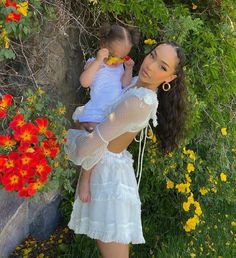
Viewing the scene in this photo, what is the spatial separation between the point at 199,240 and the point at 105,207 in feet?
4.83

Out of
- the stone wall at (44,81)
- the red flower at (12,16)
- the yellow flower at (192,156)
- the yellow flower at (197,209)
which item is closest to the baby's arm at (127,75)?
the stone wall at (44,81)

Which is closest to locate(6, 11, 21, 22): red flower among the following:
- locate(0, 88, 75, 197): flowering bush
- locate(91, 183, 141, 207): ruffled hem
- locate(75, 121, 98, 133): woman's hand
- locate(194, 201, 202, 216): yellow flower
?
locate(0, 88, 75, 197): flowering bush

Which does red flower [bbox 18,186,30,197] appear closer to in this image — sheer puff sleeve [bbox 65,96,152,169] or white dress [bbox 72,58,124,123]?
sheer puff sleeve [bbox 65,96,152,169]

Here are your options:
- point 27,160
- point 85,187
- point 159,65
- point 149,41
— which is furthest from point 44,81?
point 27,160

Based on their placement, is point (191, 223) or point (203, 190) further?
point (203, 190)

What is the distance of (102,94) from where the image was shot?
2.34 metres

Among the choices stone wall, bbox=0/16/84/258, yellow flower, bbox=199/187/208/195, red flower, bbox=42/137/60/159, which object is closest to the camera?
red flower, bbox=42/137/60/159

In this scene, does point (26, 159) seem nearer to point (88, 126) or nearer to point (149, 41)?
point (88, 126)

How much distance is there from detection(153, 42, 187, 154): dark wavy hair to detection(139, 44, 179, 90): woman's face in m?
0.03

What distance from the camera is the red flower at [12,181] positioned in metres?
1.84

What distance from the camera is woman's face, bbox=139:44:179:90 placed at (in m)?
2.14

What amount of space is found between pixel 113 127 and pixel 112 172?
12.6 inches

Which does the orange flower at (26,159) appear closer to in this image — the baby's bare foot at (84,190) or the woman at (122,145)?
the woman at (122,145)

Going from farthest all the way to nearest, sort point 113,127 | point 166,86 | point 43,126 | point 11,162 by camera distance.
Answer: point 166,86, point 113,127, point 43,126, point 11,162
